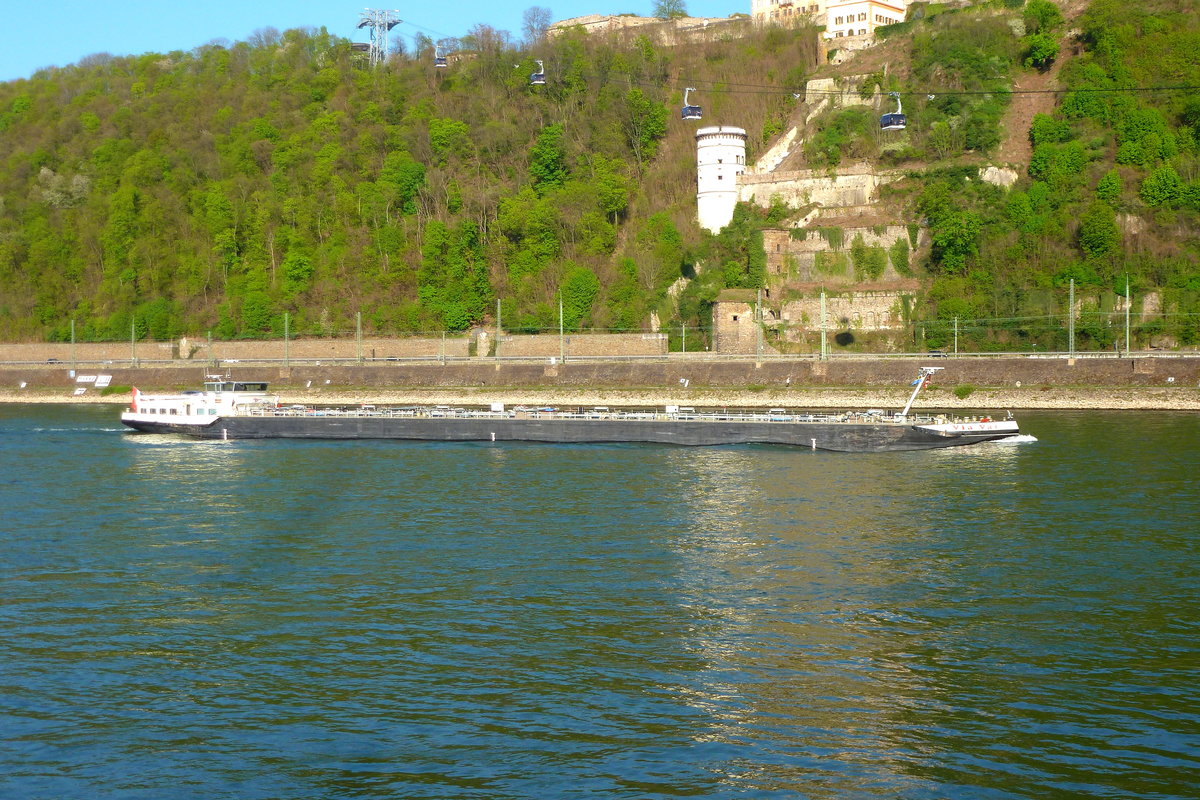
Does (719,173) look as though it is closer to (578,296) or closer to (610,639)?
(578,296)

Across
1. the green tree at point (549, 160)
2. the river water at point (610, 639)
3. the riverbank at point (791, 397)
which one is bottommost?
the river water at point (610, 639)

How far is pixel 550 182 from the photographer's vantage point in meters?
98.0

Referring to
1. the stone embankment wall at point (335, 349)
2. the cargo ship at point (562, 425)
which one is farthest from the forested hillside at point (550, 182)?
the cargo ship at point (562, 425)

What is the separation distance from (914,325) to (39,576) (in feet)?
197

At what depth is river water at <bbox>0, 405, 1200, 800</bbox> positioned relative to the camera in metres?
15.3

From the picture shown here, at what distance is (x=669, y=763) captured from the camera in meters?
15.3

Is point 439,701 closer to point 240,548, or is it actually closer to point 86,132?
point 240,548

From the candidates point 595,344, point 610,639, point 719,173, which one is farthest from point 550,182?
point 610,639

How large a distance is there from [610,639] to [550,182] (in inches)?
3202

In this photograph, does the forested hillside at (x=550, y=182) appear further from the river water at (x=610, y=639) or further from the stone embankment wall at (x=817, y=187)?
the river water at (x=610, y=639)

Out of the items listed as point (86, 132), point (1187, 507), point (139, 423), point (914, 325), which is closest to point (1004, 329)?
point (914, 325)

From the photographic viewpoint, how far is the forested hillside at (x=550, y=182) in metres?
75.9

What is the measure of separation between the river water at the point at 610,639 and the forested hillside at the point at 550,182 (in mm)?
42476

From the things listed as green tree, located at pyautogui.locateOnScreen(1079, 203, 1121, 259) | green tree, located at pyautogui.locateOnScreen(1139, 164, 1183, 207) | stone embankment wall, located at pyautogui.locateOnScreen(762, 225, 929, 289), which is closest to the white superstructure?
stone embankment wall, located at pyautogui.locateOnScreen(762, 225, 929, 289)
